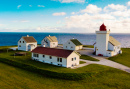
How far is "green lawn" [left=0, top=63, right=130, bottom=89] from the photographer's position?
24.1m

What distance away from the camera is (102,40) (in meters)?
49.8

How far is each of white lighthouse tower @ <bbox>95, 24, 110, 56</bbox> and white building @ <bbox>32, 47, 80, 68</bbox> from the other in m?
16.7

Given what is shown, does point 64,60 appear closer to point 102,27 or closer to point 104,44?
point 104,44

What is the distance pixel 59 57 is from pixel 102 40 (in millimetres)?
23065

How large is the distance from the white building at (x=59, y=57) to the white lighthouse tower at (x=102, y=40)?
16.7 metres

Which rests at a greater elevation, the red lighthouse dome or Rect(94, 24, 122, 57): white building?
the red lighthouse dome

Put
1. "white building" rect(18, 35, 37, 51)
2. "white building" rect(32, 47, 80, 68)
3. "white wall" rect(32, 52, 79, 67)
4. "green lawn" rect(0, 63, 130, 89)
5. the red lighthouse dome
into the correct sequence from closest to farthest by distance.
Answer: "green lawn" rect(0, 63, 130, 89)
"white wall" rect(32, 52, 79, 67)
"white building" rect(32, 47, 80, 68)
the red lighthouse dome
"white building" rect(18, 35, 37, 51)

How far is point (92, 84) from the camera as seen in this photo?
25.0m

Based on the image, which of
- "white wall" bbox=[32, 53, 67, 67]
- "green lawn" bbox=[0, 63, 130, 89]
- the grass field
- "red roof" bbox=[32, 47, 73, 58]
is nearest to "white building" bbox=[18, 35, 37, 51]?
"red roof" bbox=[32, 47, 73, 58]

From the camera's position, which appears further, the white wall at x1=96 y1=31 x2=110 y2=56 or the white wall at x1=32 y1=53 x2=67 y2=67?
the white wall at x1=96 y1=31 x2=110 y2=56

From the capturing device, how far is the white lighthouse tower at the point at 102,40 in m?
49.2

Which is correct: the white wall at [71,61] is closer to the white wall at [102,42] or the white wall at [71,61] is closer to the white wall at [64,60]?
the white wall at [64,60]

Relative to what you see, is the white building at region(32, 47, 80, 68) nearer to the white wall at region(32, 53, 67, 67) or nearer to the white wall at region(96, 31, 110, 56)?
the white wall at region(32, 53, 67, 67)

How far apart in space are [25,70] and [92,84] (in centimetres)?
1878
